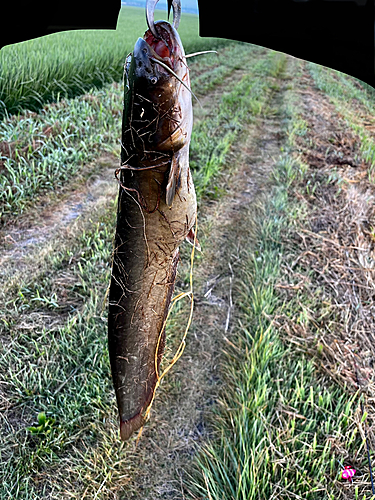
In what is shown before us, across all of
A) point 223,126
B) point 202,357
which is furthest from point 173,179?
point 223,126

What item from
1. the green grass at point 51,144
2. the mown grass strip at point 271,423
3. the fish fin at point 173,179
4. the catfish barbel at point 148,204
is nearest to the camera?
the catfish barbel at point 148,204

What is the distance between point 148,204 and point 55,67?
5.13m

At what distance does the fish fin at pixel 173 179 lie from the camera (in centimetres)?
101

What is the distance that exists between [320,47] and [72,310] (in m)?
2.10

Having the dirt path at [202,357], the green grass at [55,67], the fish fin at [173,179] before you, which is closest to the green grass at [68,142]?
the green grass at [55,67]

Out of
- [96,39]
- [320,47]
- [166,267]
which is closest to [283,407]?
[166,267]

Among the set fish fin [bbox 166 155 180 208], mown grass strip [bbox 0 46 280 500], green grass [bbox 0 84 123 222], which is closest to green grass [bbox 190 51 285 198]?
green grass [bbox 0 84 123 222]

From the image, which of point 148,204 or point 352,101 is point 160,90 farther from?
point 352,101

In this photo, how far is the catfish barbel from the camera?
2.93ft

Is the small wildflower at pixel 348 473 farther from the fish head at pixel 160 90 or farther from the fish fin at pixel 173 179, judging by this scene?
the fish head at pixel 160 90

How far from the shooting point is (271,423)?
1897 mm

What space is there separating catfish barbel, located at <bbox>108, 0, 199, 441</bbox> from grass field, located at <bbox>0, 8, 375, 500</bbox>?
0.53 metres

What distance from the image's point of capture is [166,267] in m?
1.26

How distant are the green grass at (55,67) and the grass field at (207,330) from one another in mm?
369
